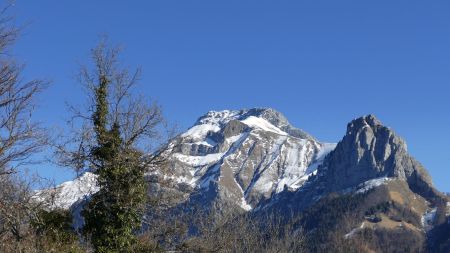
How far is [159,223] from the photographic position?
35594 mm

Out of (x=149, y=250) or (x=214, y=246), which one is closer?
(x=149, y=250)


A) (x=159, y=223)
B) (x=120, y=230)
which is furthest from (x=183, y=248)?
(x=120, y=230)

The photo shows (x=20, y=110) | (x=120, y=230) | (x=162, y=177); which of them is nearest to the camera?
(x=20, y=110)

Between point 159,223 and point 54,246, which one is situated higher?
point 159,223

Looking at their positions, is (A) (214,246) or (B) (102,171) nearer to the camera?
(B) (102,171)

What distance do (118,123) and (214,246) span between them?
32.6 feet

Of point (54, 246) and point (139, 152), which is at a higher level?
point (139, 152)

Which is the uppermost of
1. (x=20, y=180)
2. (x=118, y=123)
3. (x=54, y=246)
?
(x=118, y=123)

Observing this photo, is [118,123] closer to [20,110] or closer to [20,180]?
[20,180]

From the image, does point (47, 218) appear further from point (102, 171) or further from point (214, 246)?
point (214, 246)

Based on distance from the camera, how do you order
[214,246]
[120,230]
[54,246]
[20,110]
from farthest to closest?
[214,246] < [120,230] < [54,246] < [20,110]

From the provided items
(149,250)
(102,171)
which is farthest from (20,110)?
(149,250)

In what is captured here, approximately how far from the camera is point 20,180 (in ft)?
118

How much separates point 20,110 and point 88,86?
1613 cm
